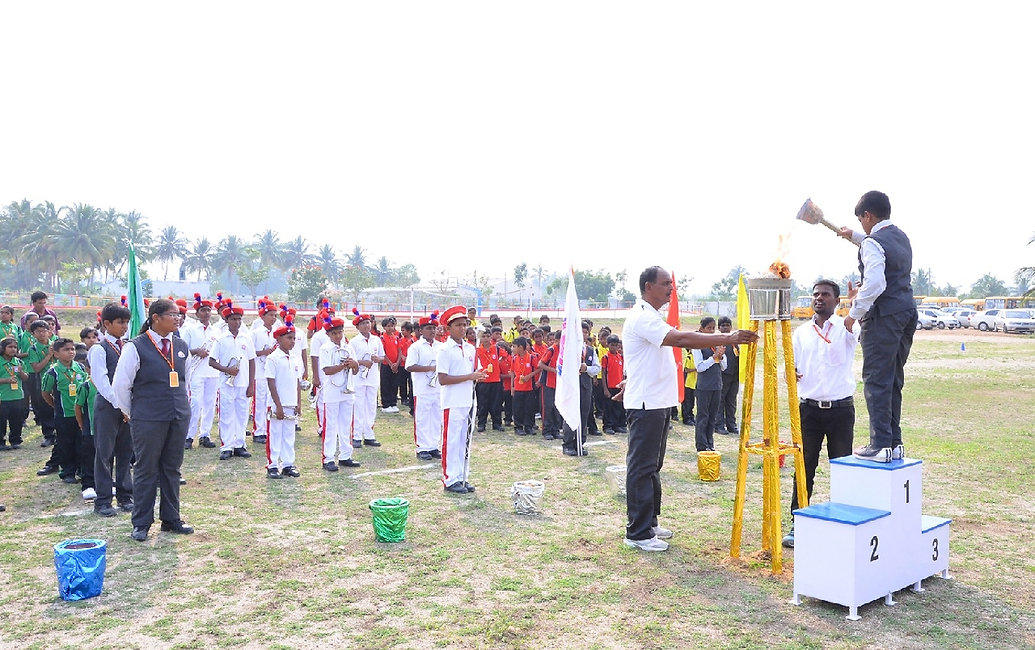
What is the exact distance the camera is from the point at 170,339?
6.89m

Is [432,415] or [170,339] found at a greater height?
[170,339]

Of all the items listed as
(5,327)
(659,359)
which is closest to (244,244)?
(5,327)

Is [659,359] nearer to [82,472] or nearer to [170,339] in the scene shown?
[170,339]

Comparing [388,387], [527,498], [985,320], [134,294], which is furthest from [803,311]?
[985,320]

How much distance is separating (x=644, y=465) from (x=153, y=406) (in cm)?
424

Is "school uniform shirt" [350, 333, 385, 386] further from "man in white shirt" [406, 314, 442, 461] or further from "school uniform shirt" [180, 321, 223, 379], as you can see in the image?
"school uniform shirt" [180, 321, 223, 379]

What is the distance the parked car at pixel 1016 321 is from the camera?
4303cm

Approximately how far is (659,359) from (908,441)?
24.1 ft

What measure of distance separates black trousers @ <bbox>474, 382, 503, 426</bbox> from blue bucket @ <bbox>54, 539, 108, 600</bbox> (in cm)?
842

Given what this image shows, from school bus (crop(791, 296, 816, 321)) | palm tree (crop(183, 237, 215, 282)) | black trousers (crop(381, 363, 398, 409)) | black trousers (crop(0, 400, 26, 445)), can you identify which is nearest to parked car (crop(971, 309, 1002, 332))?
school bus (crop(791, 296, 816, 321))

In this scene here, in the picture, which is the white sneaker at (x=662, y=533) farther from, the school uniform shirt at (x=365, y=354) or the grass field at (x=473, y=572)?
the school uniform shirt at (x=365, y=354)

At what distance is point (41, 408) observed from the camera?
11.5 metres

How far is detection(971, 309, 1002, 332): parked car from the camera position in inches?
1825

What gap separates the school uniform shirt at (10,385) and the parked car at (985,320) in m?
50.3
